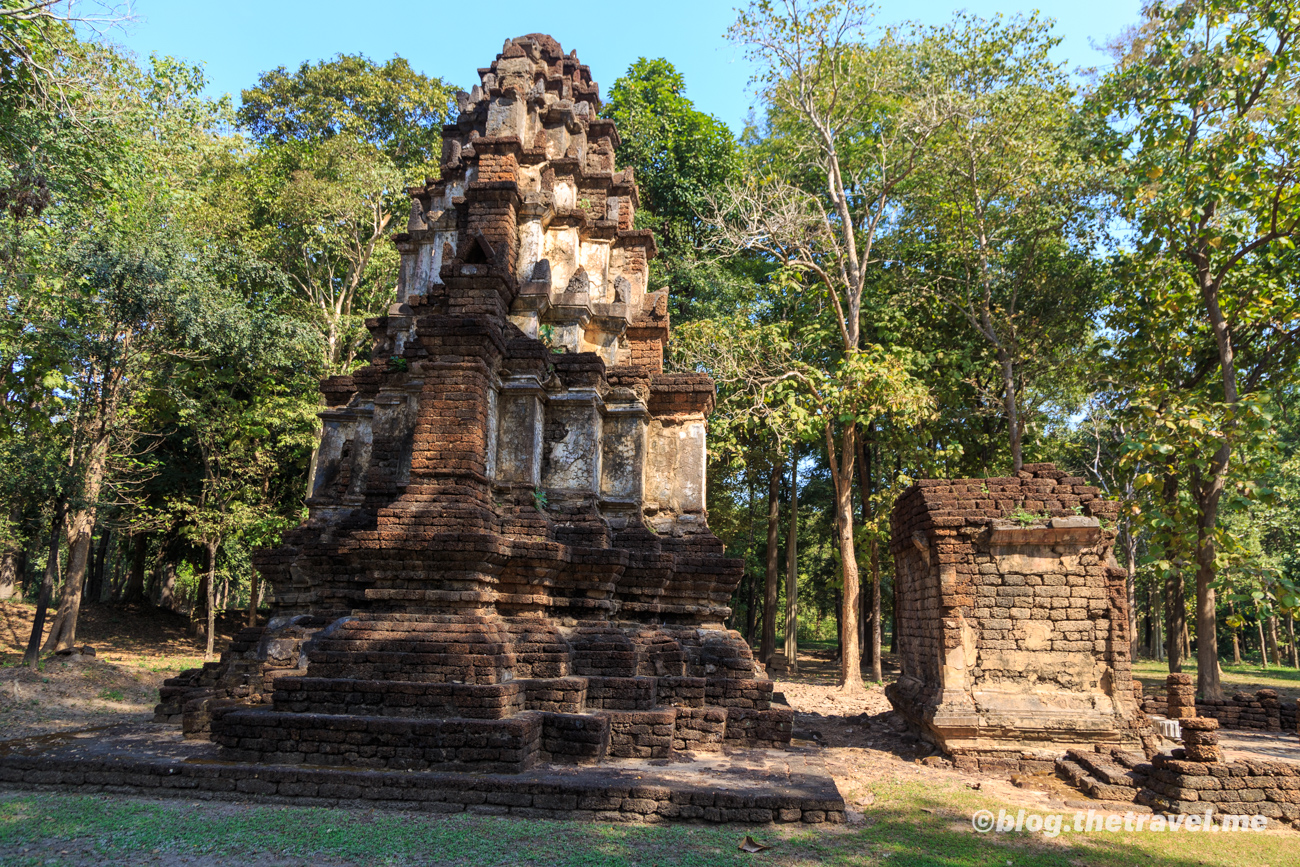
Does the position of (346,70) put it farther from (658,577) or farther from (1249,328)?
(1249,328)

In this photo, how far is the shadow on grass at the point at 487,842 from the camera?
4.91 metres

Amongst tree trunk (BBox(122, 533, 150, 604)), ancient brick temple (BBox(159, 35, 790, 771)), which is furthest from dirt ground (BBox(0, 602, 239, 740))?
ancient brick temple (BBox(159, 35, 790, 771))

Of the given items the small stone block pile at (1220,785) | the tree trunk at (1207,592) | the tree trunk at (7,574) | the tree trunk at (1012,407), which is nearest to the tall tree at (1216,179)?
the tree trunk at (1207,592)

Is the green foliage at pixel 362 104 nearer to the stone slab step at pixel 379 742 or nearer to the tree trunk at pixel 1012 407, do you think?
the tree trunk at pixel 1012 407

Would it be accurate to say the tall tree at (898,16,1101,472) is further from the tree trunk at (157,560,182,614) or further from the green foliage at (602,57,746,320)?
the tree trunk at (157,560,182,614)

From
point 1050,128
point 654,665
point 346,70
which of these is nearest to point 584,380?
point 654,665

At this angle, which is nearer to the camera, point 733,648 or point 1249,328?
point 733,648

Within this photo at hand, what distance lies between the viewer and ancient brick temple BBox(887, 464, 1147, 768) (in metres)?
9.23

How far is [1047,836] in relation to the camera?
6641 millimetres

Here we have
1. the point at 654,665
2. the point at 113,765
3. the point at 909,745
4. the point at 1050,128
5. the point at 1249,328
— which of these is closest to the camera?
the point at 113,765

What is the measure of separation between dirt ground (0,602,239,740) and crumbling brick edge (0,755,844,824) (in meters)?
4.55

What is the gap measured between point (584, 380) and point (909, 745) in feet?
22.0

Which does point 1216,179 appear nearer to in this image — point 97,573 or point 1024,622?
point 1024,622

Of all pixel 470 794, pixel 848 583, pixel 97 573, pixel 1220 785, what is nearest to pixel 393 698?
pixel 470 794
